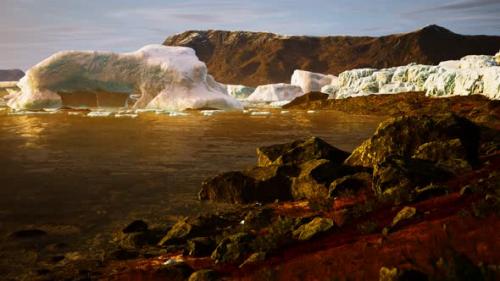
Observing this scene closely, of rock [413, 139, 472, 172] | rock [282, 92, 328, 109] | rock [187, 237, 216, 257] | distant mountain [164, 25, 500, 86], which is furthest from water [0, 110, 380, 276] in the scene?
distant mountain [164, 25, 500, 86]

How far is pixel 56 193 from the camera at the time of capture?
1220cm

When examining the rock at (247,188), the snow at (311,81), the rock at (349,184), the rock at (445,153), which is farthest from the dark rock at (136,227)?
the snow at (311,81)

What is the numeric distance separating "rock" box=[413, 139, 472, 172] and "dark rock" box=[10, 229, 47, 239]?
754cm

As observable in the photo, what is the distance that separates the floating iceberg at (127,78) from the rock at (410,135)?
117 ft

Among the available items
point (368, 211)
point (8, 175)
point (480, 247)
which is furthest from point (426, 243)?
point (8, 175)

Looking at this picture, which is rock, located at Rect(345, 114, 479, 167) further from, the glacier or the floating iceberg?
the floating iceberg

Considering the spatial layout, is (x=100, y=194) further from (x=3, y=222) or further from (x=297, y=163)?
(x=297, y=163)

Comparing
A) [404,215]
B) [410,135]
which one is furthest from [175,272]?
[410,135]

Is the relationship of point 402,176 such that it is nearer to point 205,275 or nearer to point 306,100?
point 205,275

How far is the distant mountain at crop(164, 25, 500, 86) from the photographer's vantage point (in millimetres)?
166375

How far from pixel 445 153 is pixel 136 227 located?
262 inches

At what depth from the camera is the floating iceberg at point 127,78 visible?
45969 millimetres

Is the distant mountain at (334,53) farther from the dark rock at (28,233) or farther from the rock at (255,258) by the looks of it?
the rock at (255,258)

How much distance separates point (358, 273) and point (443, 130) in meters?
7.64
